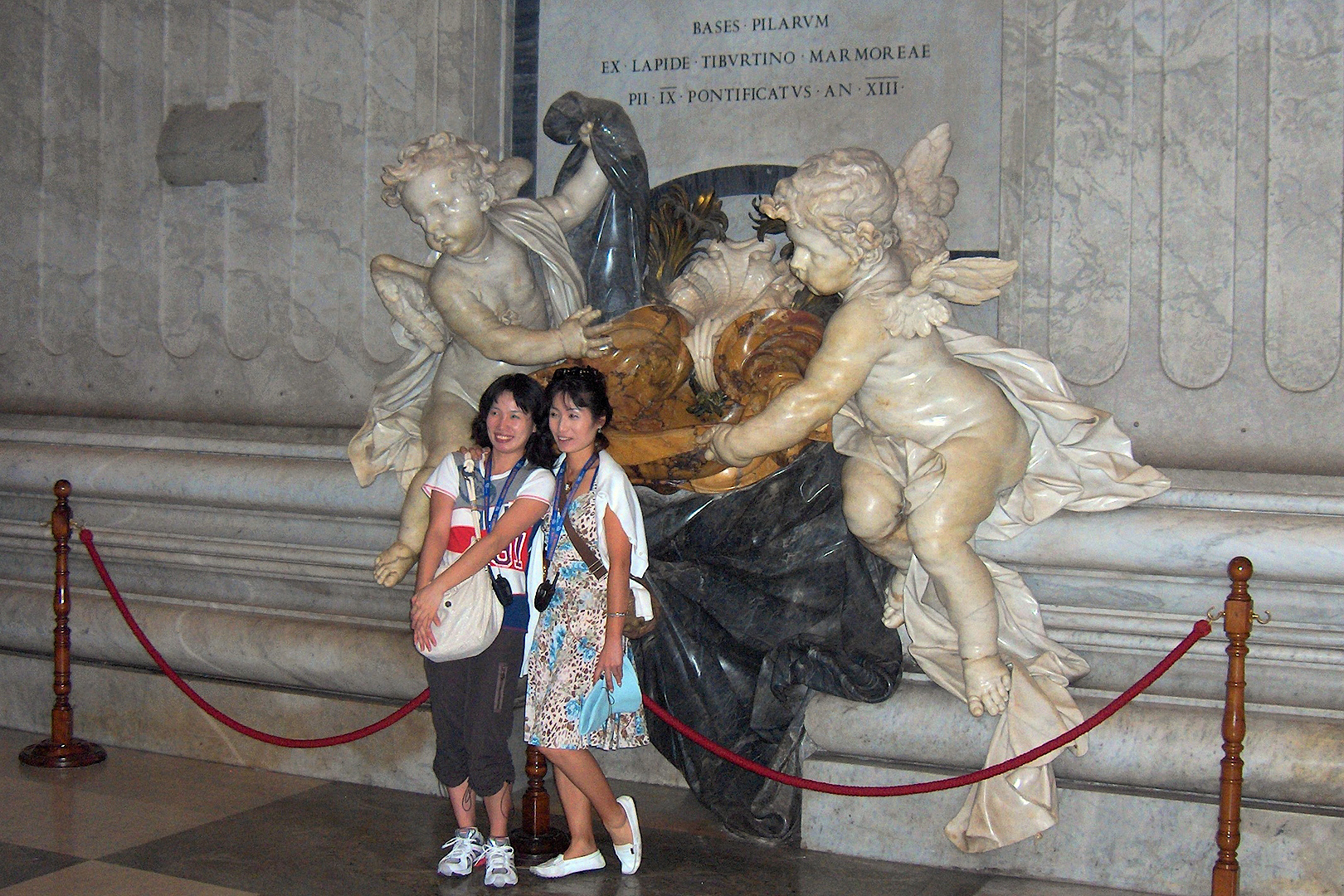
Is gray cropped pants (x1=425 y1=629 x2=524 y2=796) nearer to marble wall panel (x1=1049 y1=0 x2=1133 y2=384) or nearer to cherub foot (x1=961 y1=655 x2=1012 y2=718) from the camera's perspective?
cherub foot (x1=961 y1=655 x2=1012 y2=718)

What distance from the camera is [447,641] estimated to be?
3.42 meters

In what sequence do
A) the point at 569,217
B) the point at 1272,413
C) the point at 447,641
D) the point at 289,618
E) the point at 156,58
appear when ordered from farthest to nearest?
the point at 156,58 < the point at 289,618 < the point at 569,217 < the point at 1272,413 < the point at 447,641

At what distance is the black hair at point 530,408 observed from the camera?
3.48 metres

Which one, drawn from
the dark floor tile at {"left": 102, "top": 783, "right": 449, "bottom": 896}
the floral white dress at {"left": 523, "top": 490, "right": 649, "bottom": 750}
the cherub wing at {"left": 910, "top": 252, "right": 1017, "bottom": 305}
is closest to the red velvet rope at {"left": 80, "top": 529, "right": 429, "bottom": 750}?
the dark floor tile at {"left": 102, "top": 783, "right": 449, "bottom": 896}

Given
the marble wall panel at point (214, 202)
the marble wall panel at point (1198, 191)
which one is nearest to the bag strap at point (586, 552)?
the marble wall panel at point (1198, 191)

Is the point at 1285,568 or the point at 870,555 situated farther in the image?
the point at 870,555

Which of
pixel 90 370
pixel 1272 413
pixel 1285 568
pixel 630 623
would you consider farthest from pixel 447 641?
pixel 90 370

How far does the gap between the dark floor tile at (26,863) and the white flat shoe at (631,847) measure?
1.50m

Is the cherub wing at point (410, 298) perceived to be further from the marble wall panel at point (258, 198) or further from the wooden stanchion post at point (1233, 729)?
the wooden stanchion post at point (1233, 729)

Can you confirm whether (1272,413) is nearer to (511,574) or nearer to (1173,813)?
(1173,813)

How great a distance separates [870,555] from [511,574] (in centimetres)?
106

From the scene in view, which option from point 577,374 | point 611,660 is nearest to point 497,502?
point 577,374

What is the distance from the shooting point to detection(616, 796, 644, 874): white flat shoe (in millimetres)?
3555

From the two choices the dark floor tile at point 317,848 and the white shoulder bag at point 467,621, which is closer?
the white shoulder bag at point 467,621
